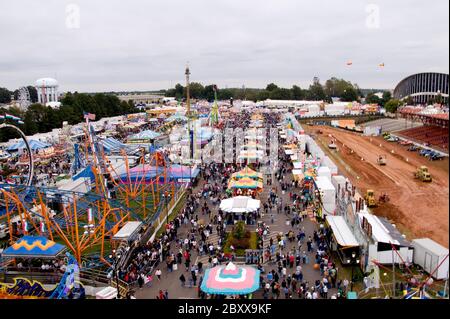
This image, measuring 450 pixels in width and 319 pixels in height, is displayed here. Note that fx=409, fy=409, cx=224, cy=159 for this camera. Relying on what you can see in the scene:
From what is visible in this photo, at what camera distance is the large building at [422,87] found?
235 ft

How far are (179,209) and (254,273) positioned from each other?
372 inches

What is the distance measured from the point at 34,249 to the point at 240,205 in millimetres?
7962

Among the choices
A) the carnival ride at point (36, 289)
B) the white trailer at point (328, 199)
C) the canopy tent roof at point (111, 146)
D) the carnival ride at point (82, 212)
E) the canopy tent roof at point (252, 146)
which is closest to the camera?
the carnival ride at point (36, 289)

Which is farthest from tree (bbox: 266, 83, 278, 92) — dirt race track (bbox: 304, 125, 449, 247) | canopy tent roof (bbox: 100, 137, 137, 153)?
canopy tent roof (bbox: 100, 137, 137, 153)

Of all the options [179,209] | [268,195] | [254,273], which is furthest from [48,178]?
Result: [254,273]

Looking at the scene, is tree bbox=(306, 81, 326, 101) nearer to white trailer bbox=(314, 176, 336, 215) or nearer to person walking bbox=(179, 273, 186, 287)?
white trailer bbox=(314, 176, 336, 215)

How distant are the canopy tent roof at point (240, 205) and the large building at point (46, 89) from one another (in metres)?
97.1

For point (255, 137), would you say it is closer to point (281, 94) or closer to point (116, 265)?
point (116, 265)

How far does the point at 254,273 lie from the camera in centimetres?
1109

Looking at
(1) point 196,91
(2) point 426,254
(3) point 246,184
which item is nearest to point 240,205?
(3) point 246,184

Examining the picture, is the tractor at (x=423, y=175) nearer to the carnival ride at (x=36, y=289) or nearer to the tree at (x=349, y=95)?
the carnival ride at (x=36, y=289)

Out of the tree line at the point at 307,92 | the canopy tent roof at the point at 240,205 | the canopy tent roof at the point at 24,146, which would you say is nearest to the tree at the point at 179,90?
the tree line at the point at 307,92

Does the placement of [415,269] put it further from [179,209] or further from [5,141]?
[5,141]

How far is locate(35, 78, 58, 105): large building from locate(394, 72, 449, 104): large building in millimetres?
83578
